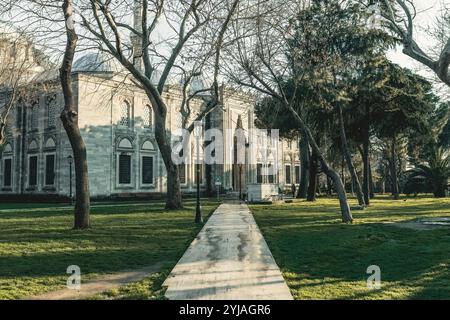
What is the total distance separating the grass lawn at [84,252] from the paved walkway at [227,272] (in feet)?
1.07

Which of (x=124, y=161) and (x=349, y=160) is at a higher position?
(x=124, y=161)

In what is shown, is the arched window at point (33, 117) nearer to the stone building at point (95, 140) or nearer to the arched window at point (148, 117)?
the stone building at point (95, 140)

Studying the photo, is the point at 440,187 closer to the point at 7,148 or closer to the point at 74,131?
the point at 74,131

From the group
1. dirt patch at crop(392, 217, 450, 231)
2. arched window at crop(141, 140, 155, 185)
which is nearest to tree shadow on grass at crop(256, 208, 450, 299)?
dirt patch at crop(392, 217, 450, 231)

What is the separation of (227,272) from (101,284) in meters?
2.08

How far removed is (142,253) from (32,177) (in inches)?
1313

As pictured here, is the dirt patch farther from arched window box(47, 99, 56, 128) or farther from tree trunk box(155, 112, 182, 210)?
Answer: arched window box(47, 99, 56, 128)

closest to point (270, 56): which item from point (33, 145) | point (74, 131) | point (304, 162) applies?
point (74, 131)

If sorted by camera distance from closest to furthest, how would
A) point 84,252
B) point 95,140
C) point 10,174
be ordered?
point 84,252 < point 95,140 < point 10,174

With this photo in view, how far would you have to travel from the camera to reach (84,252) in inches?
383

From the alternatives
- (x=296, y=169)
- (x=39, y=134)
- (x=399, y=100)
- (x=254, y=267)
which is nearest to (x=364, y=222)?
(x=254, y=267)

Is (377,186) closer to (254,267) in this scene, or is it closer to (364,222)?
(364,222)

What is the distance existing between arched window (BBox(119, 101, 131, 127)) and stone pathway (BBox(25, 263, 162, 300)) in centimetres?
3258

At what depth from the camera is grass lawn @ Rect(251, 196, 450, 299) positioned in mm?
6270
